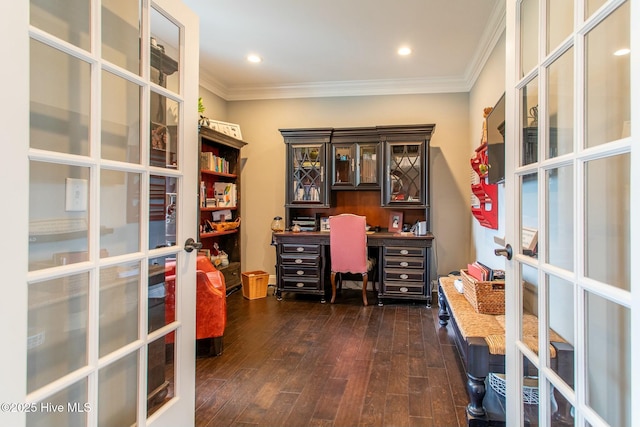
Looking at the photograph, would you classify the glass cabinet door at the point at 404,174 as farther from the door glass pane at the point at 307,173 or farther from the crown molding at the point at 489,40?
the crown molding at the point at 489,40

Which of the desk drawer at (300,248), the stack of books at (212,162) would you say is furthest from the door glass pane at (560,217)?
the stack of books at (212,162)

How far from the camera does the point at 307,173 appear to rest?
4414mm

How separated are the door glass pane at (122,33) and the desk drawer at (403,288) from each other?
335 centimetres

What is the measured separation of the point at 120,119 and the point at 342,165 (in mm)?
3308

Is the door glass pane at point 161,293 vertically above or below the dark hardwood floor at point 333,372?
above

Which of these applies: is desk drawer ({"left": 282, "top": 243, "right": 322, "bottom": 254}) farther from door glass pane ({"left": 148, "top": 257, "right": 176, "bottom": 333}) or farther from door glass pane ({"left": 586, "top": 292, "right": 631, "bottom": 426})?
door glass pane ({"left": 586, "top": 292, "right": 631, "bottom": 426})

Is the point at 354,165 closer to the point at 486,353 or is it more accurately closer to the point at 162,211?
the point at 486,353

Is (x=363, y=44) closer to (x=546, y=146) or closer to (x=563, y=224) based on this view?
(x=546, y=146)

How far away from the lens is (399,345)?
2.81 m

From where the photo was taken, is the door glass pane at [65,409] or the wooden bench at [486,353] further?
the wooden bench at [486,353]

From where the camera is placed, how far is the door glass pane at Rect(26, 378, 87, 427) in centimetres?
97

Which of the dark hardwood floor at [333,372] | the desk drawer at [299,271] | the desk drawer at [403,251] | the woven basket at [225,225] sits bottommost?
the dark hardwood floor at [333,372]

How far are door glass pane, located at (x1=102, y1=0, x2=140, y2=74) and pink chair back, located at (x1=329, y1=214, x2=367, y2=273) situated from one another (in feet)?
9.05

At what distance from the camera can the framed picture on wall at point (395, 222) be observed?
4.41m
